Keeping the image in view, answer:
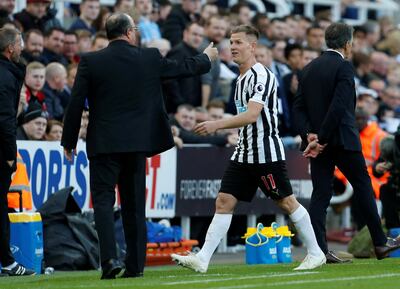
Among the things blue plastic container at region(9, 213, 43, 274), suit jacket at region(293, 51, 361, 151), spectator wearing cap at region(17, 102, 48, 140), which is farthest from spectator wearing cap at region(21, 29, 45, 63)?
suit jacket at region(293, 51, 361, 151)

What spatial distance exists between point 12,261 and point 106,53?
2.76 meters

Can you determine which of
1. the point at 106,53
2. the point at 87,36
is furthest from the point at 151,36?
the point at 106,53

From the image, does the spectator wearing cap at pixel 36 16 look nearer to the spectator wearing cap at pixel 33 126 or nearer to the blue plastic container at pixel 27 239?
the spectator wearing cap at pixel 33 126

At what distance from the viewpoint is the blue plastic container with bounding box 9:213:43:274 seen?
14.1 metres

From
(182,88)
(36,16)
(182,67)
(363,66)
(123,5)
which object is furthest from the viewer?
(363,66)

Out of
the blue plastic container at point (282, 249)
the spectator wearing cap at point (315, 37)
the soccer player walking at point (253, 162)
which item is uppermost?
the spectator wearing cap at point (315, 37)

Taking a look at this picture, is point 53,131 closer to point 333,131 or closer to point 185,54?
point 185,54

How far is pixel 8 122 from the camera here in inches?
512

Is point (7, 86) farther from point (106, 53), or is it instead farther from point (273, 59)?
point (273, 59)

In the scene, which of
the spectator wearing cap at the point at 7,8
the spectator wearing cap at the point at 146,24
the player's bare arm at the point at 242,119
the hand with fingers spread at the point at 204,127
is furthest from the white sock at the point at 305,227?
the spectator wearing cap at the point at 146,24

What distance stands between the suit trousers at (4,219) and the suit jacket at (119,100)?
1.74 m

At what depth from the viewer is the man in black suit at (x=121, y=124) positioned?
38.0 ft

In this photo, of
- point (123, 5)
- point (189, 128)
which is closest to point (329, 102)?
point (189, 128)

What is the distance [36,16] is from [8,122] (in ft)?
20.4
